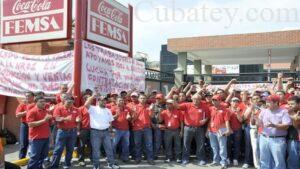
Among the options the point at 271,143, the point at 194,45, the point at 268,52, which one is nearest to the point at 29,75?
the point at 271,143

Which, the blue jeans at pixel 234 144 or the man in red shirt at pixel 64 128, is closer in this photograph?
the man in red shirt at pixel 64 128

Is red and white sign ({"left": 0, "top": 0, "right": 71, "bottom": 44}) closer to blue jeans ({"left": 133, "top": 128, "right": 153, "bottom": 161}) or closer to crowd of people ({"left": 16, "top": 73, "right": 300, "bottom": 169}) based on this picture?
crowd of people ({"left": 16, "top": 73, "right": 300, "bottom": 169})

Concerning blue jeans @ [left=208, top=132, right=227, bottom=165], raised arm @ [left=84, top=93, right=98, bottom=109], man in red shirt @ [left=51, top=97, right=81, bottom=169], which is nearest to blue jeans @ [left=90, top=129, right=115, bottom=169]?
man in red shirt @ [left=51, top=97, right=81, bottom=169]

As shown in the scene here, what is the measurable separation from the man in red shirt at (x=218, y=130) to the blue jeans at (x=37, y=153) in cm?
402

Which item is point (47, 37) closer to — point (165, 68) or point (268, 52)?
point (268, 52)

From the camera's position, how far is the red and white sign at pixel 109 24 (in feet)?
33.7

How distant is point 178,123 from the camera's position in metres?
9.89

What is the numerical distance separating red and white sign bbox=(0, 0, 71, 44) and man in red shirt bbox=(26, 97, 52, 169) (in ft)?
9.41

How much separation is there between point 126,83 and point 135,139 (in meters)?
2.11

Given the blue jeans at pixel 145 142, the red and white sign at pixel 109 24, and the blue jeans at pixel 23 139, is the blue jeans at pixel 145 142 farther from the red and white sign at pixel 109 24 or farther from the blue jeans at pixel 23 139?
the red and white sign at pixel 109 24

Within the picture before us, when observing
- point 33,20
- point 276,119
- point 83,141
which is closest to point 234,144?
point 276,119

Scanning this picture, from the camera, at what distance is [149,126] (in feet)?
32.5

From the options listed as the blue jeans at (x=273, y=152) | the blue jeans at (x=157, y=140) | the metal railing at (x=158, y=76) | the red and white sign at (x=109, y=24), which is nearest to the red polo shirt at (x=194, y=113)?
the blue jeans at (x=157, y=140)

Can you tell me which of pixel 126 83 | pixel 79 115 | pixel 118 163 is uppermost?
pixel 126 83
